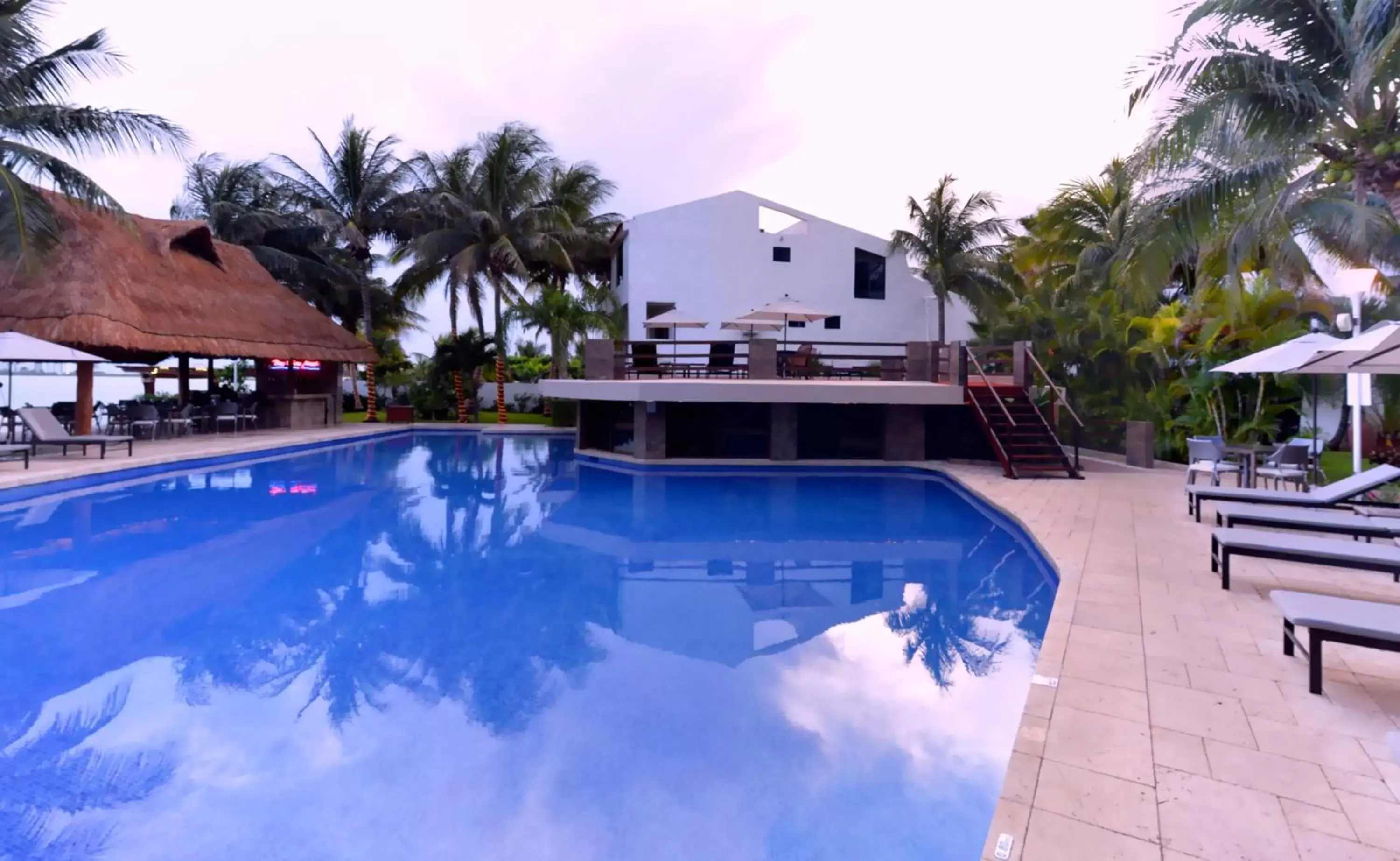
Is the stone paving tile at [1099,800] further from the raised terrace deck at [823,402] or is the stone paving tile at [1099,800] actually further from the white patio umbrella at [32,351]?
the white patio umbrella at [32,351]

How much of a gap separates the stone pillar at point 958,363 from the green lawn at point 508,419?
15.0 m

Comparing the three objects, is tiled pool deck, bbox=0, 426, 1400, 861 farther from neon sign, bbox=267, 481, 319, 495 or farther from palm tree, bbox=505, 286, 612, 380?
palm tree, bbox=505, 286, 612, 380

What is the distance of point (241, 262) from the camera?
76.8 ft

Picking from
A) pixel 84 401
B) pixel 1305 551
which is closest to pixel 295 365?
pixel 84 401

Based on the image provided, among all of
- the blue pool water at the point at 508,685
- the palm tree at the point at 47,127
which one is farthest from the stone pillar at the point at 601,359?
the palm tree at the point at 47,127

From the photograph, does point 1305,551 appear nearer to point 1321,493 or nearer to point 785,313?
point 1321,493

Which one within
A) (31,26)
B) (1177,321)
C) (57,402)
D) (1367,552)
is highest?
(31,26)

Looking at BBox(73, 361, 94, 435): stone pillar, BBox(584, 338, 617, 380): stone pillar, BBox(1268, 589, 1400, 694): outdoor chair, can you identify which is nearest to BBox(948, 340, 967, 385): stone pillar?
BBox(584, 338, 617, 380): stone pillar

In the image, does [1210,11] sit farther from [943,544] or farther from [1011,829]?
[1011,829]

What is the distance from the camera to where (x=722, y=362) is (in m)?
18.1

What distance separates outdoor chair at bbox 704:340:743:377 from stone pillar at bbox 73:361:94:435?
41.1 ft

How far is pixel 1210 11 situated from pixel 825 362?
15.8 metres

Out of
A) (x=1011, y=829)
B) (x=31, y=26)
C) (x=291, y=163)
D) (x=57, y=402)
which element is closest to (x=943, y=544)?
(x=1011, y=829)

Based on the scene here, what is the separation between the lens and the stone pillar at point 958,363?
51.0ft
